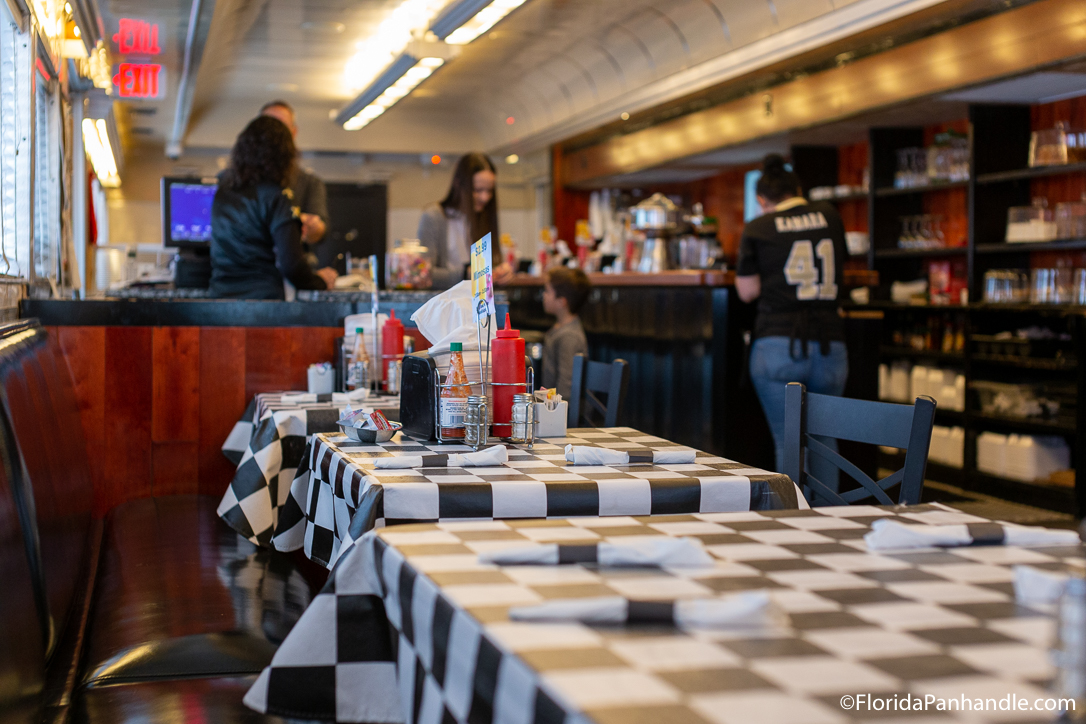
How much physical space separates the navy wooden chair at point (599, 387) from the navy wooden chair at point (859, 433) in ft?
2.32

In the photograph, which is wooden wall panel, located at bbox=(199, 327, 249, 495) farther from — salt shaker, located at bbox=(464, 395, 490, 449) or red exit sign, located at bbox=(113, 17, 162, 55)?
red exit sign, located at bbox=(113, 17, 162, 55)

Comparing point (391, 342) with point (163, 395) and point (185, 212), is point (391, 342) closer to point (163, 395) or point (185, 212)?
point (163, 395)

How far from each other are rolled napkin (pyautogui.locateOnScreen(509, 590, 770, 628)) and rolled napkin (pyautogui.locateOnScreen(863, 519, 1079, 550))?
364 mm

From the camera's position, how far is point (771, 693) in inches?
29.4

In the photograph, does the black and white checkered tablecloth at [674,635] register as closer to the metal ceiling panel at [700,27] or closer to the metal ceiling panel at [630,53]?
the metal ceiling panel at [700,27]

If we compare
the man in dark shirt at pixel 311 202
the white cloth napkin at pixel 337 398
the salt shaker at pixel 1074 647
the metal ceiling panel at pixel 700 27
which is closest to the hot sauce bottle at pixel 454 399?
the white cloth napkin at pixel 337 398

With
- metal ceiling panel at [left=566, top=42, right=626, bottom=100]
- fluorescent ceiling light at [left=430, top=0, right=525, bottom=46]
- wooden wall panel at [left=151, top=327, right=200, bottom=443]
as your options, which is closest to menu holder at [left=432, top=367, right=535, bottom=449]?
wooden wall panel at [left=151, top=327, right=200, bottom=443]

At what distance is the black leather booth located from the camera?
1.57 metres

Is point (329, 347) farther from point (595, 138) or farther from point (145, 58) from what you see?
point (595, 138)

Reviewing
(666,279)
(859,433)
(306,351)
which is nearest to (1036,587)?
(859,433)

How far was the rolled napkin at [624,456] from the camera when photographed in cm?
181

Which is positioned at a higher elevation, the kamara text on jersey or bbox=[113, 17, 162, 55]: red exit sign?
bbox=[113, 17, 162, 55]: red exit sign

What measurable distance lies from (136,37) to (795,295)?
4.67 m

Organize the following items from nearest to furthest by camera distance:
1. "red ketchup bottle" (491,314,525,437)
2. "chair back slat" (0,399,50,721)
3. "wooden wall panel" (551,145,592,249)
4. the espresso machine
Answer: "chair back slat" (0,399,50,721), "red ketchup bottle" (491,314,525,437), the espresso machine, "wooden wall panel" (551,145,592,249)
